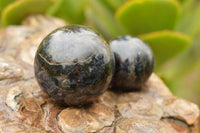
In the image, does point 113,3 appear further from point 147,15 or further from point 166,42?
point 166,42

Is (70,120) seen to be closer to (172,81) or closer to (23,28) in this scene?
(23,28)

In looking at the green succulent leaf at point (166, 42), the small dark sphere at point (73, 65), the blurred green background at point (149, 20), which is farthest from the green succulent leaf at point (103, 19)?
the small dark sphere at point (73, 65)

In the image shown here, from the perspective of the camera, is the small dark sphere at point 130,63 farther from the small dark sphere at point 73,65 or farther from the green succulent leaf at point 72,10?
the green succulent leaf at point 72,10

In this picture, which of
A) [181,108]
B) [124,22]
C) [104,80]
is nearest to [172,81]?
[124,22]

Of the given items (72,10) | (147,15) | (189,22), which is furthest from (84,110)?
(189,22)

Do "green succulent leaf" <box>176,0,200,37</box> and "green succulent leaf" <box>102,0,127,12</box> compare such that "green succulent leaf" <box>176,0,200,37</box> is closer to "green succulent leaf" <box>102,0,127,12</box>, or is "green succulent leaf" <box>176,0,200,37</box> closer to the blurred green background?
the blurred green background

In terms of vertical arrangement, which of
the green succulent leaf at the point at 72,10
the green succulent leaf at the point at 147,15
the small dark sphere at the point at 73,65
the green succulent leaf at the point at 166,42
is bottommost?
the small dark sphere at the point at 73,65
